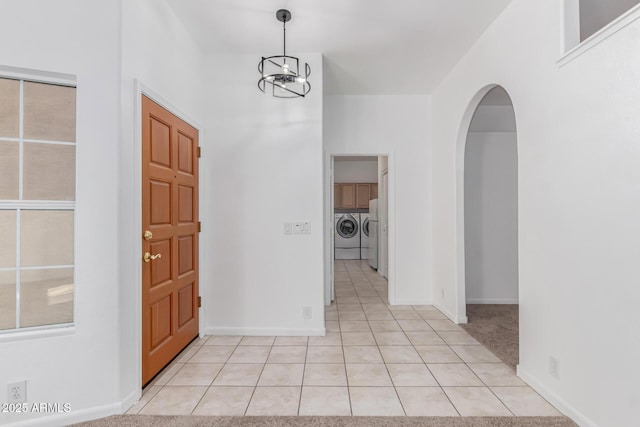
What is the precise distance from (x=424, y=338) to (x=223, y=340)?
1.89m

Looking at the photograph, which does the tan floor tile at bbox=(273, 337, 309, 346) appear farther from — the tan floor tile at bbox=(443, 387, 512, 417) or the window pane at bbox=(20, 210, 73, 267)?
the window pane at bbox=(20, 210, 73, 267)

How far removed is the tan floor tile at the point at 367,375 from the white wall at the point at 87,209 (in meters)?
1.47

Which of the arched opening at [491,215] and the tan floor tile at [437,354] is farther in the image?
the arched opening at [491,215]

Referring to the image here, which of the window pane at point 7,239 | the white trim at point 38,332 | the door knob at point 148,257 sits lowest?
the white trim at point 38,332

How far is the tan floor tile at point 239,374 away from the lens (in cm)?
219

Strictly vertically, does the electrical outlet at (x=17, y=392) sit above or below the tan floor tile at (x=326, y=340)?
above

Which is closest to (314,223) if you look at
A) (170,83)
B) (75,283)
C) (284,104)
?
(284,104)

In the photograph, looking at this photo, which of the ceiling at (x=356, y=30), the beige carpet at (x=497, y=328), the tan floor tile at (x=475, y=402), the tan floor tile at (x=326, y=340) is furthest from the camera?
the tan floor tile at (x=326, y=340)

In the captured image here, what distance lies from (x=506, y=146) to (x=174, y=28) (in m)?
3.92

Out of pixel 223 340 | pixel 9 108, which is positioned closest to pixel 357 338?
pixel 223 340

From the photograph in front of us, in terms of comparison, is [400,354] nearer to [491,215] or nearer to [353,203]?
[491,215]

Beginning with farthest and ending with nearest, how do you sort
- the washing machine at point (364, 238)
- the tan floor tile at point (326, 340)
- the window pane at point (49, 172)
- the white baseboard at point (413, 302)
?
1. the washing machine at point (364, 238)
2. the white baseboard at point (413, 302)
3. the tan floor tile at point (326, 340)
4. the window pane at point (49, 172)

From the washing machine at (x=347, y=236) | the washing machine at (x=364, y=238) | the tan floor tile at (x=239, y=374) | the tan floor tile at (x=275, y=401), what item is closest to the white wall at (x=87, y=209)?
the tan floor tile at (x=239, y=374)

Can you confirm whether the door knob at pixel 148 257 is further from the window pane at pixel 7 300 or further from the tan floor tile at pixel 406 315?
the tan floor tile at pixel 406 315
